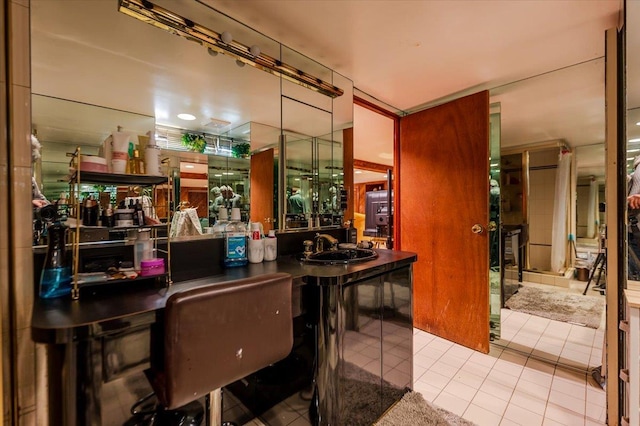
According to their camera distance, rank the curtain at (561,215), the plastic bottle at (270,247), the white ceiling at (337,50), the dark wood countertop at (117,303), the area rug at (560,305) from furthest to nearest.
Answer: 1. the curtain at (561,215)
2. the area rug at (560,305)
3. the plastic bottle at (270,247)
4. the white ceiling at (337,50)
5. the dark wood countertop at (117,303)

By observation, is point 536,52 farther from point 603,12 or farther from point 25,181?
point 25,181

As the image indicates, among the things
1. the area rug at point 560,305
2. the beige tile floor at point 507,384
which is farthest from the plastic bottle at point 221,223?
the area rug at point 560,305

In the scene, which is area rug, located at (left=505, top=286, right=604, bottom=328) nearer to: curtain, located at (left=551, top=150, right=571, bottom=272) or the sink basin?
curtain, located at (left=551, top=150, right=571, bottom=272)

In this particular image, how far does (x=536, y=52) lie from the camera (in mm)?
1792

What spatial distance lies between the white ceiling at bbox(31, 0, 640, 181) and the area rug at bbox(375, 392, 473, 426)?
1866 millimetres

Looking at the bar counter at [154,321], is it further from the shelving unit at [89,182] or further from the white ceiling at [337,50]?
the white ceiling at [337,50]

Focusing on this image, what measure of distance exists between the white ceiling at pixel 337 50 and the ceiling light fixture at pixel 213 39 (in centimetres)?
5

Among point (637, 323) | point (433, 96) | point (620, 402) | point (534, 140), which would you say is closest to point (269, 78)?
point (433, 96)

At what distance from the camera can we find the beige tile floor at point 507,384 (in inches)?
56.9

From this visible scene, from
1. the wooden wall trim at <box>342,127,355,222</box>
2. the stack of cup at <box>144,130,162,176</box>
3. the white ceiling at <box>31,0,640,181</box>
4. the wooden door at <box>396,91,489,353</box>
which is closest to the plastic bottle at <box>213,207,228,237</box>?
the stack of cup at <box>144,130,162,176</box>

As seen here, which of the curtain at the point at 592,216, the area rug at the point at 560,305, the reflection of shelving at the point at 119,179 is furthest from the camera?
the curtain at the point at 592,216

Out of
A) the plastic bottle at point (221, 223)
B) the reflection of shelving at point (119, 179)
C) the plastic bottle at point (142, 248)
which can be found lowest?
the plastic bottle at point (142, 248)

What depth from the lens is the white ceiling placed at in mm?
1116

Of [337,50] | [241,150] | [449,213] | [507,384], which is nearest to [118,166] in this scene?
[241,150]
